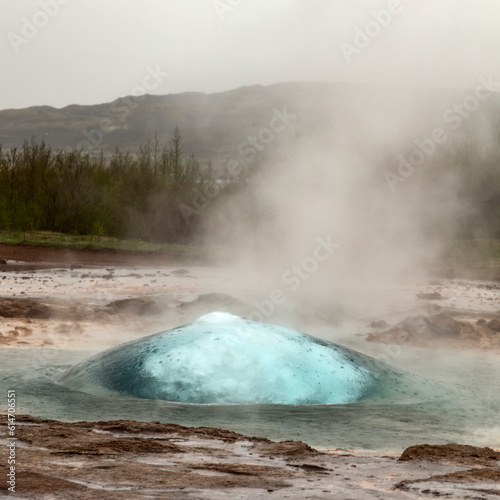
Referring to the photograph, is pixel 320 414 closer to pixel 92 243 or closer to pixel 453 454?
pixel 453 454

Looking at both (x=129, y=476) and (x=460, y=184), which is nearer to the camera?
(x=129, y=476)

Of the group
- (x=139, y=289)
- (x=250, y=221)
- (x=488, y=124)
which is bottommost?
(x=139, y=289)

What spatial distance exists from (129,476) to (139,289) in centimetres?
1030

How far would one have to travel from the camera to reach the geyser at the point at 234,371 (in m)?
5.81

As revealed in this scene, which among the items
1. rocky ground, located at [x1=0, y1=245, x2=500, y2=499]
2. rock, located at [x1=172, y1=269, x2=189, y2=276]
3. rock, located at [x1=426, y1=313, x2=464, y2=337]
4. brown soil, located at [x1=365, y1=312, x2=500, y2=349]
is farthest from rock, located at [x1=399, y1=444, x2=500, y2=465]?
rock, located at [x1=172, y1=269, x2=189, y2=276]

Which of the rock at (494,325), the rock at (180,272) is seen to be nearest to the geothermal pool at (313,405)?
the rock at (494,325)

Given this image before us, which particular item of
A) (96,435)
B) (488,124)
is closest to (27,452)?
(96,435)

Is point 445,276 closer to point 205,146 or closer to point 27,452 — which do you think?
point 27,452

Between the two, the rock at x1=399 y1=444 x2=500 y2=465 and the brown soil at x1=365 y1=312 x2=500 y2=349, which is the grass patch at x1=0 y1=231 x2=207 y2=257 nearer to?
the brown soil at x1=365 y1=312 x2=500 y2=349

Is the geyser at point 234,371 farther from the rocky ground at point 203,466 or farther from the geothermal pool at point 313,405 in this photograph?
the rocky ground at point 203,466

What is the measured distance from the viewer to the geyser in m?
5.81

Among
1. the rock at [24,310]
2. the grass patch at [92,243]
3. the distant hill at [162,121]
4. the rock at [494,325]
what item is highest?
the distant hill at [162,121]

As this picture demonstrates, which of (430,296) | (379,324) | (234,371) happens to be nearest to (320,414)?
(234,371)

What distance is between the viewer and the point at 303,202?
44.8 ft
